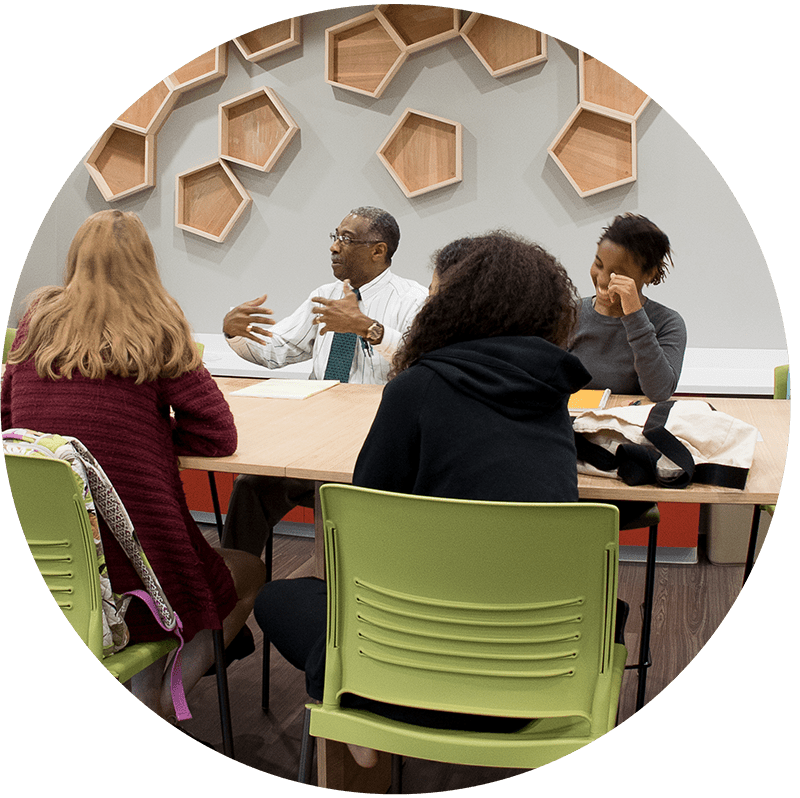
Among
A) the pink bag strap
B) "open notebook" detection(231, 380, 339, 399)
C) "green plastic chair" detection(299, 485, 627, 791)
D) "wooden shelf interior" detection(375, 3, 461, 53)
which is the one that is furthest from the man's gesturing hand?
"green plastic chair" detection(299, 485, 627, 791)

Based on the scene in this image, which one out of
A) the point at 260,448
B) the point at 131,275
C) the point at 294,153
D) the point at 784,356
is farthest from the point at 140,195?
the point at 784,356

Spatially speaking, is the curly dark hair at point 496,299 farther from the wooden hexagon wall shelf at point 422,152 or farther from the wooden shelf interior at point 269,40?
the wooden shelf interior at point 269,40

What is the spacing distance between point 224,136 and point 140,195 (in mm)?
279

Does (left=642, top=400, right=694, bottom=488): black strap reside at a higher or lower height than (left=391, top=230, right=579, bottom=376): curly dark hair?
lower

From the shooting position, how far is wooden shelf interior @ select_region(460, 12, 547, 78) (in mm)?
1971

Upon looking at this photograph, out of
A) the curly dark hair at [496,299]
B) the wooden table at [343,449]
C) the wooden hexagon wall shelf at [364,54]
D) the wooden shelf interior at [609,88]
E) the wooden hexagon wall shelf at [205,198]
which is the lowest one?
the wooden table at [343,449]

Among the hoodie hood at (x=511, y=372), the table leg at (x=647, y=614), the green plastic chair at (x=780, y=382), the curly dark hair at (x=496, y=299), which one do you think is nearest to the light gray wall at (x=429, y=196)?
the green plastic chair at (x=780, y=382)

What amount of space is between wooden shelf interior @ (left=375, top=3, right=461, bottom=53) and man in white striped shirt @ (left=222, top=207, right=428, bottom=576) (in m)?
0.45

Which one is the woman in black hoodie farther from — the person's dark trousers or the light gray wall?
the person's dark trousers

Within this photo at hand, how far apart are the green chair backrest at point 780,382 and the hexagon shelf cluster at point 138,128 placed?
171 cm

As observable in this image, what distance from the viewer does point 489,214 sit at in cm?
208

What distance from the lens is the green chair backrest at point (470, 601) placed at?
1.10 m

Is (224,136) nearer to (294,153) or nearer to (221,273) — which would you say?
(294,153)

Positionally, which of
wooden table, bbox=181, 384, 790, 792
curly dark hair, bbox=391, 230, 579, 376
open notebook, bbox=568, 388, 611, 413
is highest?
curly dark hair, bbox=391, 230, 579, 376
